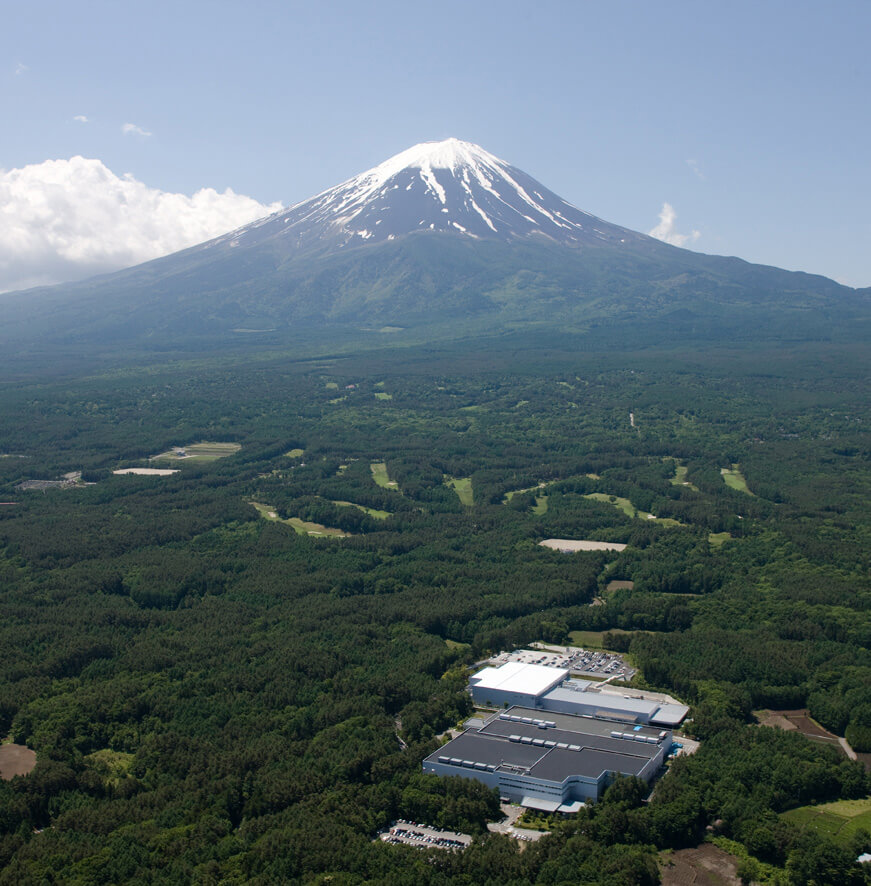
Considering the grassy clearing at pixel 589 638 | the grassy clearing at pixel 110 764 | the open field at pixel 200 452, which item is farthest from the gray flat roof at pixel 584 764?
the open field at pixel 200 452

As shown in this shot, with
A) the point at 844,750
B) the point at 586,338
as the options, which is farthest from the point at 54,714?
the point at 586,338

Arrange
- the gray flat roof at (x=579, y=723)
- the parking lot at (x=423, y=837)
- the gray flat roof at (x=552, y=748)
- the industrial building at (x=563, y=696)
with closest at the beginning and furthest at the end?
1. the parking lot at (x=423, y=837)
2. the gray flat roof at (x=552, y=748)
3. the gray flat roof at (x=579, y=723)
4. the industrial building at (x=563, y=696)

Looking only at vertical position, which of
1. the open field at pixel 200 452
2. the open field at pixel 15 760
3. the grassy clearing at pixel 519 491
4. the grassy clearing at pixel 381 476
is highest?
the open field at pixel 200 452

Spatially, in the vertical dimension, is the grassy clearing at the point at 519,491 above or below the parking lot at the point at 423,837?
above

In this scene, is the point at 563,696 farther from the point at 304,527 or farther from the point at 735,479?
Answer: the point at 735,479

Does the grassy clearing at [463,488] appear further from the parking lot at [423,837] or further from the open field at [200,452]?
the parking lot at [423,837]

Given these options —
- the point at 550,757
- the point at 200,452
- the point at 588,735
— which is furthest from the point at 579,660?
the point at 200,452

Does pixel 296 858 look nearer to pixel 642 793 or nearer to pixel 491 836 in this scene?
pixel 491 836
